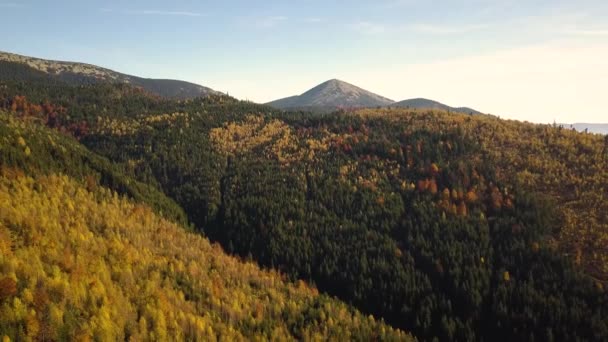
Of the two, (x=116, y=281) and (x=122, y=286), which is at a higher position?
(x=122, y=286)

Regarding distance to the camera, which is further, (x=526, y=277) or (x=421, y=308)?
(x=526, y=277)

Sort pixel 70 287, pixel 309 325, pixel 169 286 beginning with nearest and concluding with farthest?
1. pixel 70 287
2. pixel 169 286
3. pixel 309 325

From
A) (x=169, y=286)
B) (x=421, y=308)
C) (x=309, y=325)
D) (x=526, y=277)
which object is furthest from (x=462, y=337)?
(x=169, y=286)

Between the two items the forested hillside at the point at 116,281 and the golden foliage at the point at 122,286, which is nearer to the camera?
the golden foliage at the point at 122,286

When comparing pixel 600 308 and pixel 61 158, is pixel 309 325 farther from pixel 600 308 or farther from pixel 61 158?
pixel 61 158

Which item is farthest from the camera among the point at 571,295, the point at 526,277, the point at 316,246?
the point at 316,246

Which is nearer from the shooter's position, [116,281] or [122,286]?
[122,286]

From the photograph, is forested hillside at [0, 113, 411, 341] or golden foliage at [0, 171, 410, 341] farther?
forested hillside at [0, 113, 411, 341]

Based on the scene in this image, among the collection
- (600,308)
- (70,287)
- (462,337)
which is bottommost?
(462,337)
